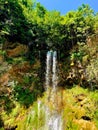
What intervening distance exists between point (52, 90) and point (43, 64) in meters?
2.17

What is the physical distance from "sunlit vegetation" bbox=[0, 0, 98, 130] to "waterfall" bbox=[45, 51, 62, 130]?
0.48 feet

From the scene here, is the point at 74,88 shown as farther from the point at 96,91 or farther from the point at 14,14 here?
the point at 14,14

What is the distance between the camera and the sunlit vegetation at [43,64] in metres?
13.6

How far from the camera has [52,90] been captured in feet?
50.2

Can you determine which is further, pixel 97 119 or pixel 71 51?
pixel 71 51

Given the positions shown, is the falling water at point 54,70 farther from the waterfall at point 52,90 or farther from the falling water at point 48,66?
the falling water at point 48,66

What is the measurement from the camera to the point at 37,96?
14.9m

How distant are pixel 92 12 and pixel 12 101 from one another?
24.0ft

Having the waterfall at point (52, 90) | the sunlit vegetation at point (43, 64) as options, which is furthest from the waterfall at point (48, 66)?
the sunlit vegetation at point (43, 64)

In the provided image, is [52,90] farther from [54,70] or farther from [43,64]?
[43,64]

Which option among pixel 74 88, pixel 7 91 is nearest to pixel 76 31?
pixel 74 88

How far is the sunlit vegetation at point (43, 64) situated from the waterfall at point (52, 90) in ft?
0.48

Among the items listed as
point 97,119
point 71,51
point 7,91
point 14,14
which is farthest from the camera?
point 14,14

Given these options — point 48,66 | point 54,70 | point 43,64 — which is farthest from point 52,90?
point 43,64
